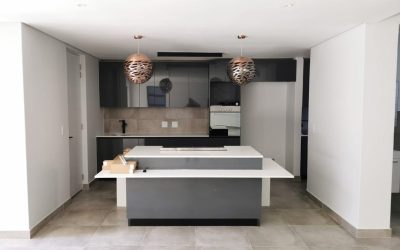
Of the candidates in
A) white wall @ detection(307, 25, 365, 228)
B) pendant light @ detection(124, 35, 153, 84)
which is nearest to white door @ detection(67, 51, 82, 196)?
pendant light @ detection(124, 35, 153, 84)

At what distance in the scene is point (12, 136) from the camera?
353 cm

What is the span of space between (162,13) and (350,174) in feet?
9.34

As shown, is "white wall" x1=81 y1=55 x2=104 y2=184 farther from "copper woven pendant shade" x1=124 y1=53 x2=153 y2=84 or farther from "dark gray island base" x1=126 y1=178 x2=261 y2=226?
"copper woven pendant shade" x1=124 y1=53 x2=153 y2=84

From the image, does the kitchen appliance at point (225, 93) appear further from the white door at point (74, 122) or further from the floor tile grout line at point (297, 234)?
the floor tile grout line at point (297, 234)

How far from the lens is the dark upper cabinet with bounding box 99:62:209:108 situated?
6359 mm

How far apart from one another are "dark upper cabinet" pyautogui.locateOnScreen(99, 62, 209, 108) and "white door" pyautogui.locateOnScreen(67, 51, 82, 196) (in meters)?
0.92

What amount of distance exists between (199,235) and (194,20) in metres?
2.43

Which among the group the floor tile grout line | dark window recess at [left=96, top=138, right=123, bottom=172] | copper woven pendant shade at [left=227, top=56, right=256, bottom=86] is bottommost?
the floor tile grout line

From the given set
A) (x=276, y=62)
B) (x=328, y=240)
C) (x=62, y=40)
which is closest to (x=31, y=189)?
(x=62, y=40)

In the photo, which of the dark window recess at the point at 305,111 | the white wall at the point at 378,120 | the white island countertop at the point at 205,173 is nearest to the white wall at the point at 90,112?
the white island countertop at the point at 205,173

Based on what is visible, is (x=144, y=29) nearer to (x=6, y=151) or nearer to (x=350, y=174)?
(x=6, y=151)

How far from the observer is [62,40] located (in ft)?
14.7

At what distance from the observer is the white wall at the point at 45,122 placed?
143 inches

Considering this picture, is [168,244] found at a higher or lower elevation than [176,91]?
lower
